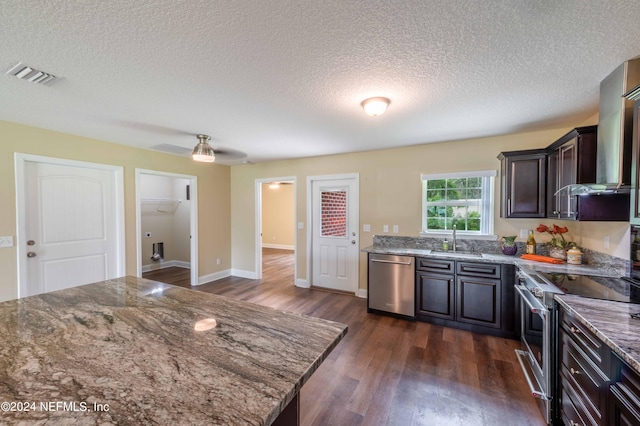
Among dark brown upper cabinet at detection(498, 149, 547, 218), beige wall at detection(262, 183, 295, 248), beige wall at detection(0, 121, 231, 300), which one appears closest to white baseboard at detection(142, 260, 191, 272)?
beige wall at detection(0, 121, 231, 300)

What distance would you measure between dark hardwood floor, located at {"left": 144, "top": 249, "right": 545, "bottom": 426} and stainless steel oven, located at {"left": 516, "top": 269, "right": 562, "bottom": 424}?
102 millimetres

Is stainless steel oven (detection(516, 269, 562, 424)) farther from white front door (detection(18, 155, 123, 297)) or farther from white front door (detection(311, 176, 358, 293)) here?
white front door (detection(18, 155, 123, 297))

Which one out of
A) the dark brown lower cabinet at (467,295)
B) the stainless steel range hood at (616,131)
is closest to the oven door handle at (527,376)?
the dark brown lower cabinet at (467,295)

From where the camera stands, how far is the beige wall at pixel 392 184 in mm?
3043

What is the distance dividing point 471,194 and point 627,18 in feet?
7.86

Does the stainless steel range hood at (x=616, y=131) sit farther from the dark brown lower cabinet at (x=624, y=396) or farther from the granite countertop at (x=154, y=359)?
the granite countertop at (x=154, y=359)

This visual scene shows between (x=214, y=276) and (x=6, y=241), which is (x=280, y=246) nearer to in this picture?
(x=214, y=276)

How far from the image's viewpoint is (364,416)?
1760 mm

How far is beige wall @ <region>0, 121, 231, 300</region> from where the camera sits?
8.95ft

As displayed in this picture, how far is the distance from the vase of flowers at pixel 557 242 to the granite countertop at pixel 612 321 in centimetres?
142

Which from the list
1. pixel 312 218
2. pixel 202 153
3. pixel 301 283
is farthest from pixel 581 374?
pixel 301 283

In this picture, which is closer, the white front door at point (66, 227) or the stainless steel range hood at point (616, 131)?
the stainless steel range hood at point (616, 131)

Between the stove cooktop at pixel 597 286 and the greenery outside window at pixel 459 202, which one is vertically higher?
the greenery outside window at pixel 459 202

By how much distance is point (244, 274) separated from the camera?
5.27 m
